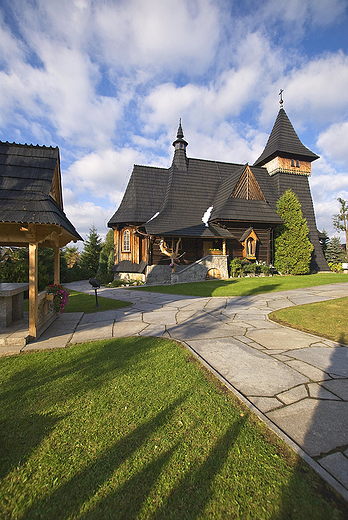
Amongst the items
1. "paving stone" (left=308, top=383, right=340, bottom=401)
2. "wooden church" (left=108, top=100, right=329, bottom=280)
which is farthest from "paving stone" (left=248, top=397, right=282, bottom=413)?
"wooden church" (left=108, top=100, right=329, bottom=280)

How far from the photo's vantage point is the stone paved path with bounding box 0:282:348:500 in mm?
2150

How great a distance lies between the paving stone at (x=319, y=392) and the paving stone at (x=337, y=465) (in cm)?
84

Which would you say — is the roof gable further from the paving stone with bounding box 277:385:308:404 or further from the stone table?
the paving stone with bounding box 277:385:308:404

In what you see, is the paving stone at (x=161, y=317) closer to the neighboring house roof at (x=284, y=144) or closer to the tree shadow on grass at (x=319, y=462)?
the tree shadow on grass at (x=319, y=462)

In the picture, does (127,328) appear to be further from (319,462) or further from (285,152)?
(285,152)

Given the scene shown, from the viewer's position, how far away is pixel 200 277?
15484mm

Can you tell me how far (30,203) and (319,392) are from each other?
5.51 meters

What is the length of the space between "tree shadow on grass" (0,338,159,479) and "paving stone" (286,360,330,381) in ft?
7.30

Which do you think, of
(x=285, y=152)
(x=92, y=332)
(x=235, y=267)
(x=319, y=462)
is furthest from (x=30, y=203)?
(x=285, y=152)

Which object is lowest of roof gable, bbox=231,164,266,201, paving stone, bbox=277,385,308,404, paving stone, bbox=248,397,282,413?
paving stone, bbox=248,397,282,413

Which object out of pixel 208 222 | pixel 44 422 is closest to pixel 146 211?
pixel 208 222

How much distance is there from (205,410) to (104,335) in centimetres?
321

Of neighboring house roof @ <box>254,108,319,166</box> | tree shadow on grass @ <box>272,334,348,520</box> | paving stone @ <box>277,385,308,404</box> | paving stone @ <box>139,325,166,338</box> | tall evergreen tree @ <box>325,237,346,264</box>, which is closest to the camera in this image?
tree shadow on grass @ <box>272,334,348,520</box>

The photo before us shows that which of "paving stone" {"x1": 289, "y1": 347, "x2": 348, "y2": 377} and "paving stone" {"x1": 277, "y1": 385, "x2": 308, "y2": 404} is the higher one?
"paving stone" {"x1": 289, "y1": 347, "x2": 348, "y2": 377}
